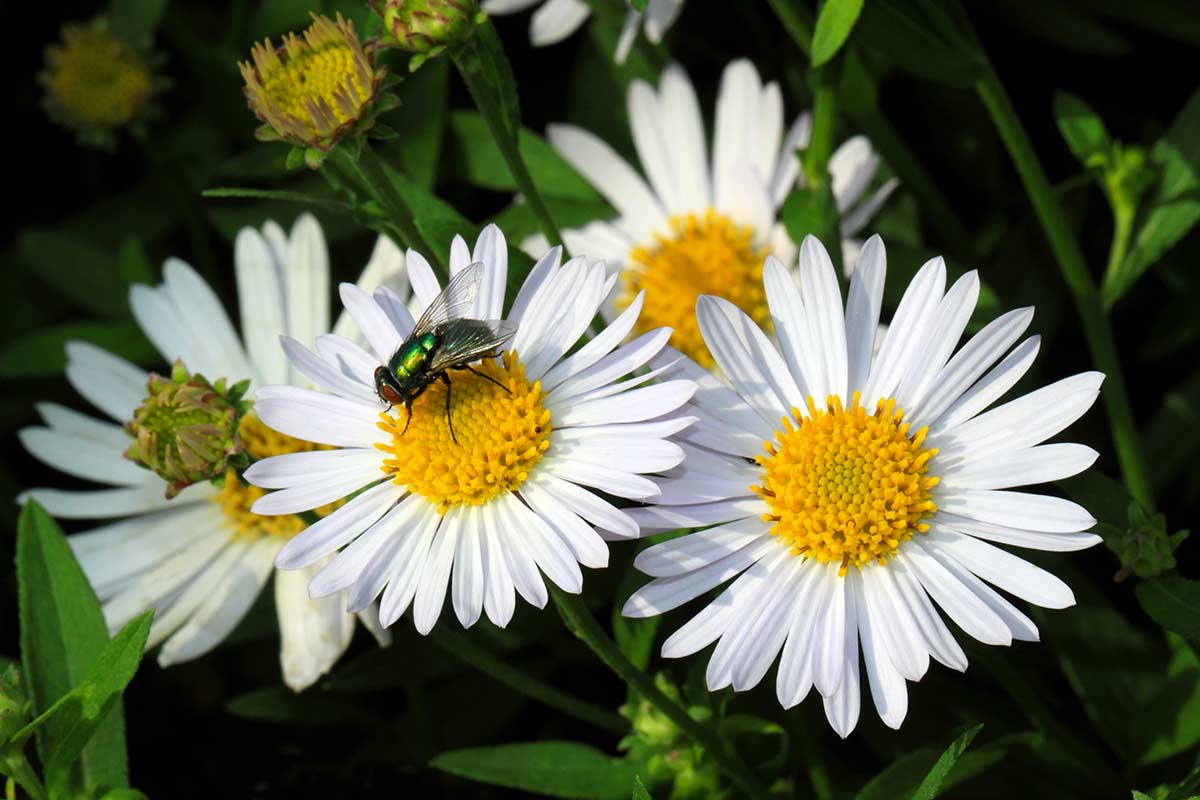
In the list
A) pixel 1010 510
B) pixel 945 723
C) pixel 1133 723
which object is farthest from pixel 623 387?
pixel 1133 723

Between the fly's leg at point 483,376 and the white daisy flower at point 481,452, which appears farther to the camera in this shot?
the fly's leg at point 483,376

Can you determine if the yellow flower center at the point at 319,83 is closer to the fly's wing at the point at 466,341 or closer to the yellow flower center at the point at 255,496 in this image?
the fly's wing at the point at 466,341

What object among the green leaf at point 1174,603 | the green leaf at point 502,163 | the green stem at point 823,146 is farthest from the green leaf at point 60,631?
the green leaf at point 1174,603

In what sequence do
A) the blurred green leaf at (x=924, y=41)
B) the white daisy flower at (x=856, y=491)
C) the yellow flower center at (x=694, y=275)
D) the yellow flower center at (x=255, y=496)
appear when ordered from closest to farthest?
the white daisy flower at (x=856, y=491) < the blurred green leaf at (x=924, y=41) < the yellow flower center at (x=255, y=496) < the yellow flower center at (x=694, y=275)

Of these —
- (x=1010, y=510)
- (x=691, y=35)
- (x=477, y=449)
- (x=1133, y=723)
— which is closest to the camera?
(x=1010, y=510)

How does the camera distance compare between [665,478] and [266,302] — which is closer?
[665,478]

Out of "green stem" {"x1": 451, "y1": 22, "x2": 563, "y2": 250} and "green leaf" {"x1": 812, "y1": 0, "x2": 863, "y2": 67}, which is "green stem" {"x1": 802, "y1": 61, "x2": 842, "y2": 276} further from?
"green stem" {"x1": 451, "y1": 22, "x2": 563, "y2": 250}

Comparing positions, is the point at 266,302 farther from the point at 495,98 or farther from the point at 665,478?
the point at 665,478
